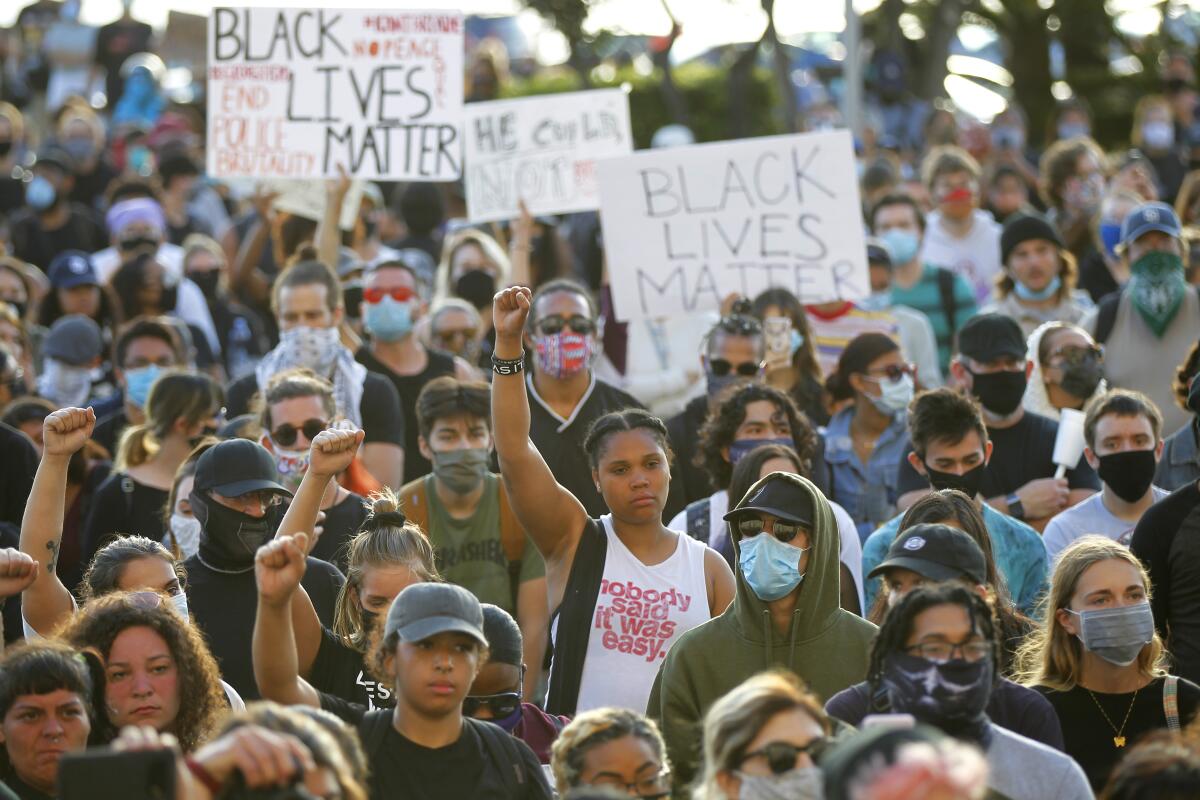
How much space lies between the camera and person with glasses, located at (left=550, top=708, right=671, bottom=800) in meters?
5.46

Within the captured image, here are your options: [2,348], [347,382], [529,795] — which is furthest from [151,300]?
[529,795]

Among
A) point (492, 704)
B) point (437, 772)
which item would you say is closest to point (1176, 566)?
point (492, 704)

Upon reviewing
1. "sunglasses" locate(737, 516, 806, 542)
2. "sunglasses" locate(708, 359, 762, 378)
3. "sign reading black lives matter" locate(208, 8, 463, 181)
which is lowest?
"sunglasses" locate(737, 516, 806, 542)

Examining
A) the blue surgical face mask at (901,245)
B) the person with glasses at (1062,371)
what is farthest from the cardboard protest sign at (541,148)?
the person with glasses at (1062,371)

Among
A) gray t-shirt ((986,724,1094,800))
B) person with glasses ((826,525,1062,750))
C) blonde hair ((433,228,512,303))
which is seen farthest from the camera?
blonde hair ((433,228,512,303))

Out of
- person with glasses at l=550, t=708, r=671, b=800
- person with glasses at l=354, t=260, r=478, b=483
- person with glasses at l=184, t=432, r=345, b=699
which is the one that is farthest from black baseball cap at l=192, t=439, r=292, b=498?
person with glasses at l=354, t=260, r=478, b=483

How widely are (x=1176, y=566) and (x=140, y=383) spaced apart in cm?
507

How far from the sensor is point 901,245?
1234 cm

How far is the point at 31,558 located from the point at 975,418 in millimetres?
3579

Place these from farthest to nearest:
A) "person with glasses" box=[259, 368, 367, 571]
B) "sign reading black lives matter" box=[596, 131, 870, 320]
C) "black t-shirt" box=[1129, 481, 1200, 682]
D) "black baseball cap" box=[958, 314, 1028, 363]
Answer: "sign reading black lives matter" box=[596, 131, 870, 320], "black baseball cap" box=[958, 314, 1028, 363], "person with glasses" box=[259, 368, 367, 571], "black t-shirt" box=[1129, 481, 1200, 682]

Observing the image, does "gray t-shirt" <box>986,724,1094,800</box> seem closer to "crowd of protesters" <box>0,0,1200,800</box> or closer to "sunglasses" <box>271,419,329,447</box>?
"crowd of protesters" <box>0,0,1200,800</box>

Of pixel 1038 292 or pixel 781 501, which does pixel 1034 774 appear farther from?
pixel 1038 292

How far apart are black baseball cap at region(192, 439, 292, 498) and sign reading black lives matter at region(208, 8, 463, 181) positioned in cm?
462

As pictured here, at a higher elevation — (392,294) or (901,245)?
(901,245)
